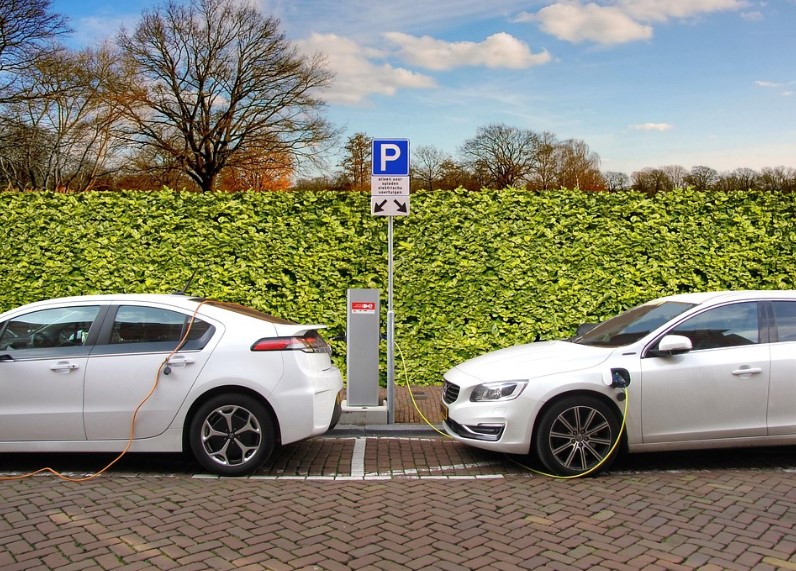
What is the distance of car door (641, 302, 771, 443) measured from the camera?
592 centimetres

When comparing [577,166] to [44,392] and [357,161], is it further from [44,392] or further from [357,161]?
[44,392]

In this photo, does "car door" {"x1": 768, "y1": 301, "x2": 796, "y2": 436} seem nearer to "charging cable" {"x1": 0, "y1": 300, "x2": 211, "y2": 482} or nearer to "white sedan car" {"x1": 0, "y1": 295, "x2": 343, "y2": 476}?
"white sedan car" {"x1": 0, "y1": 295, "x2": 343, "y2": 476}

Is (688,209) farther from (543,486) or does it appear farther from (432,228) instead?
(543,486)

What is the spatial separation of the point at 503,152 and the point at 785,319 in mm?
50205

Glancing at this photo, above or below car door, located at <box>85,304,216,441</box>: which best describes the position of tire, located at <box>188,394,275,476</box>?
below

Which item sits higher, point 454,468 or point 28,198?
point 28,198

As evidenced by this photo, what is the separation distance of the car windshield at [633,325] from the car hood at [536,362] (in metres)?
0.22

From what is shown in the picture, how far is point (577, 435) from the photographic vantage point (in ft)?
19.2

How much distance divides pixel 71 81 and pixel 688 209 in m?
32.5

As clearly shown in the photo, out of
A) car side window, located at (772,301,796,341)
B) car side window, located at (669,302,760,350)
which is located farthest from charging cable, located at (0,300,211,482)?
car side window, located at (772,301,796,341)

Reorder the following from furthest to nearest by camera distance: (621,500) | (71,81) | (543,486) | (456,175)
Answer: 1. (456,175)
2. (71,81)
3. (543,486)
4. (621,500)

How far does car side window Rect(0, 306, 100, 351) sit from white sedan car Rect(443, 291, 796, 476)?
3.26 metres

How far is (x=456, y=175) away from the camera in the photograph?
5191cm

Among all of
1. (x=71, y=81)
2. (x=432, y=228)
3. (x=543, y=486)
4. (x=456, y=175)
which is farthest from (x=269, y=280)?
(x=456, y=175)
